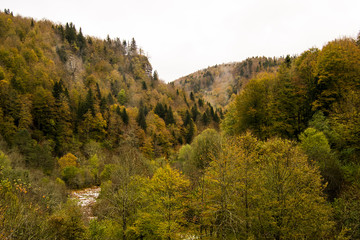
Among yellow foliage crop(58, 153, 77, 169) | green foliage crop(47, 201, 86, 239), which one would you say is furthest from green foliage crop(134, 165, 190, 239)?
yellow foliage crop(58, 153, 77, 169)

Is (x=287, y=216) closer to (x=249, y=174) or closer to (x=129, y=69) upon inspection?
(x=249, y=174)

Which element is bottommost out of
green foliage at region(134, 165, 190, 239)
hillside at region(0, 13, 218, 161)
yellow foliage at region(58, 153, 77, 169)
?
green foliage at region(134, 165, 190, 239)

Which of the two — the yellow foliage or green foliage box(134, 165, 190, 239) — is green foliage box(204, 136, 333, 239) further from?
the yellow foliage

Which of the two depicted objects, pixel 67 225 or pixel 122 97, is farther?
pixel 122 97

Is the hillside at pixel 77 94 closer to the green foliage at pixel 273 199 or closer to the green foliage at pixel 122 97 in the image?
the green foliage at pixel 122 97

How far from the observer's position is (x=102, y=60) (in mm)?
95438

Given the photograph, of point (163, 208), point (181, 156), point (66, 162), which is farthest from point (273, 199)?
point (66, 162)

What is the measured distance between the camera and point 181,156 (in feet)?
152

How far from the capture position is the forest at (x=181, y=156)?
13680 mm

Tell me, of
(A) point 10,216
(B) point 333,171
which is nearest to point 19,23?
(A) point 10,216

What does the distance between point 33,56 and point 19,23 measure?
25109 millimetres

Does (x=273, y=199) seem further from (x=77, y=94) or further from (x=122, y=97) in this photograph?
(x=122, y=97)

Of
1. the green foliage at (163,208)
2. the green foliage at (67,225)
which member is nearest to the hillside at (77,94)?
the green foliage at (67,225)

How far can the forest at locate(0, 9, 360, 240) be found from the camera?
13.7 meters
